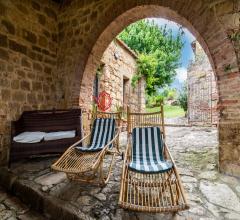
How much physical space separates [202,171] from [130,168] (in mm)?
1336

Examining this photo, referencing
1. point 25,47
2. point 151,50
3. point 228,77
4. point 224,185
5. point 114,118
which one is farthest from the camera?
point 151,50

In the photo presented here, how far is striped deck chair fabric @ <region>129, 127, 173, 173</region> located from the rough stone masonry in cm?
90

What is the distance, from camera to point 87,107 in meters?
4.55

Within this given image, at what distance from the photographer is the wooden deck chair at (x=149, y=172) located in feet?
5.68

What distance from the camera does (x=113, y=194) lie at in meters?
2.16

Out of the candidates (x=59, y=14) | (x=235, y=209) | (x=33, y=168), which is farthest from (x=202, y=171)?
(x=59, y=14)

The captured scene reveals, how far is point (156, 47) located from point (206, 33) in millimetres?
9924

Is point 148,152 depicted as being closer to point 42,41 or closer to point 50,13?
point 42,41

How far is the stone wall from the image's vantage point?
366cm

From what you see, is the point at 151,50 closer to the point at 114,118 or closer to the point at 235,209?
the point at 114,118

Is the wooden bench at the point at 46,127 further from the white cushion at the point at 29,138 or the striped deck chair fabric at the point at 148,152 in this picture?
the striped deck chair fabric at the point at 148,152

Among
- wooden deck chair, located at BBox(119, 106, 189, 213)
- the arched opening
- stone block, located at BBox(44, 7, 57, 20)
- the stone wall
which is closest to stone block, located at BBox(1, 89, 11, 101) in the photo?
the stone wall

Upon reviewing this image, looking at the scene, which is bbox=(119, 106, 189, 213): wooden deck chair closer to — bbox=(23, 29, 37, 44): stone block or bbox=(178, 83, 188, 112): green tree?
bbox=(23, 29, 37, 44): stone block

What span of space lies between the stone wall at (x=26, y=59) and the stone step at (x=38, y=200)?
3.56 feet
